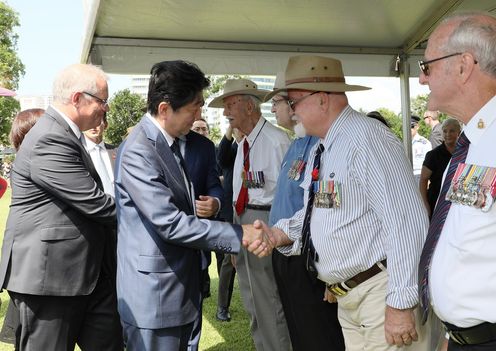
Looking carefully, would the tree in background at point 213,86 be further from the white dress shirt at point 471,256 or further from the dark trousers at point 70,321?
the white dress shirt at point 471,256

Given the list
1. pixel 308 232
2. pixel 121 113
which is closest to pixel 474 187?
pixel 308 232

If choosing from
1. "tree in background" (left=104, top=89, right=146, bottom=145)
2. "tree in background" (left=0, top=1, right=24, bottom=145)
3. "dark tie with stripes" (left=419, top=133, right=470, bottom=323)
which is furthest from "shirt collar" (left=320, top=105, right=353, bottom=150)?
"tree in background" (left=0, top=1, right=24, bottom=145)

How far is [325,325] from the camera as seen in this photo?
10.4 ft

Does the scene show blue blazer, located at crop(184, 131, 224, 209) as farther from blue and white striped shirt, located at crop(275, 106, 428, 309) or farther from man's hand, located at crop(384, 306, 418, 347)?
man's hand, located at crop(384, 306, 418, 347)

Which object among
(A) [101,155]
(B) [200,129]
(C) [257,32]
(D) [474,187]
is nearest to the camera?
(D) [474,187]

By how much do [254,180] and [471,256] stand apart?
281 cm

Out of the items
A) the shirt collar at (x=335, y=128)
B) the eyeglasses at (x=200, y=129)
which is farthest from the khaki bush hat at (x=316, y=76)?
the eyeglasses at (x=200, y=129)

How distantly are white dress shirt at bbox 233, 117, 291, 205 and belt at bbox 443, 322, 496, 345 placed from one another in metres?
2.68

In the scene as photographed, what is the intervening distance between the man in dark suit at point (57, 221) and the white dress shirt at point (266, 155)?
1.70m

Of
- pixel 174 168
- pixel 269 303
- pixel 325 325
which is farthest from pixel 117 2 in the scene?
pixel 325 325

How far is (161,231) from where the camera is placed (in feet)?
7.52

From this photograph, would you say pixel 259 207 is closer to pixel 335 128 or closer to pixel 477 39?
pixel 335 128

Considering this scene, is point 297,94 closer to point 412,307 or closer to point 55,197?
point 412,307

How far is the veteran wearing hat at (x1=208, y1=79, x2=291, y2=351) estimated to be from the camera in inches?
160
